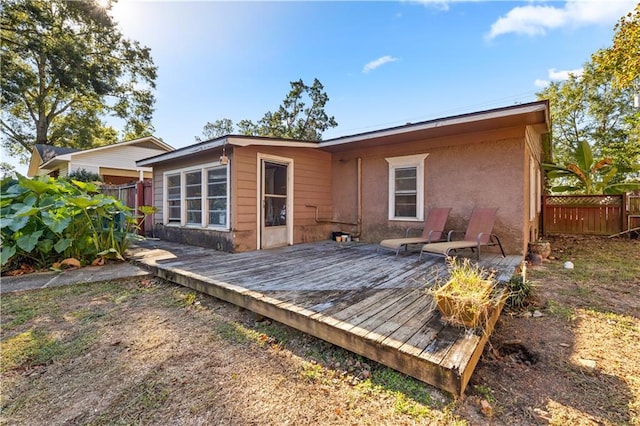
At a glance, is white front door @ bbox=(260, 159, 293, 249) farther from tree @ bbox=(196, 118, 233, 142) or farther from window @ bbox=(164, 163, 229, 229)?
tree @ bbox=(196, 118, 233, 142)

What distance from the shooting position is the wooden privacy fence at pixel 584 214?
355 inches

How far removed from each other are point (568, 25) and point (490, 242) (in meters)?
6.75

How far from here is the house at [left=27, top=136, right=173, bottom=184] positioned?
1336cm

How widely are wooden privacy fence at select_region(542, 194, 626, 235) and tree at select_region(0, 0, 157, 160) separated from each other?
20089 mm

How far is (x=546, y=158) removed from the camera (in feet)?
34.0

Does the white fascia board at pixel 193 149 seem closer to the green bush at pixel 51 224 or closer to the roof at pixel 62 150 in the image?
the green bush at pixel 51 224

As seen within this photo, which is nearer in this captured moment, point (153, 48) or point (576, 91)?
point (153, 48)

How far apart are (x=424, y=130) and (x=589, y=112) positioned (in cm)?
2010

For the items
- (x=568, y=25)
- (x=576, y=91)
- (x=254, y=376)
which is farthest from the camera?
(x=576, y=91)

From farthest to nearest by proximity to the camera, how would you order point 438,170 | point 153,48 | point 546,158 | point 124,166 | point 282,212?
point 153,48 < point 124,166 < point 546,158 < point 282,212 < point 438,170

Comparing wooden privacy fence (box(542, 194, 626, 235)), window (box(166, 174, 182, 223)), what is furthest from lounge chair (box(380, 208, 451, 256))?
wooden privacy fence (box(542, 194, 626, 235))

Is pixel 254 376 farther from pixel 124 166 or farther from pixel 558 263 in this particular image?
pixel 124 166

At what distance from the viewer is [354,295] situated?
3.20 m

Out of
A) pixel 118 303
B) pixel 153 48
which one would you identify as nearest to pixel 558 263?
pixel 118 303
